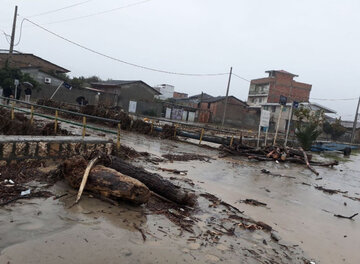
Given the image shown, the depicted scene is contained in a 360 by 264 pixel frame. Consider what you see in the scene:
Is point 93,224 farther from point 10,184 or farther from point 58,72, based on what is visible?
point 58,72

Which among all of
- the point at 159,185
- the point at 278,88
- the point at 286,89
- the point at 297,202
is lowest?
the point at 297,202

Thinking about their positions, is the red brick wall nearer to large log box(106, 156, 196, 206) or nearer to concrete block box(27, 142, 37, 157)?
large log box(106, 156, 196, 206)

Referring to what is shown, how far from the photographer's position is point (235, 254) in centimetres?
388

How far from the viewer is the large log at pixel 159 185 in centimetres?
525

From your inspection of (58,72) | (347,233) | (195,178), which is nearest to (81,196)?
(195,178)

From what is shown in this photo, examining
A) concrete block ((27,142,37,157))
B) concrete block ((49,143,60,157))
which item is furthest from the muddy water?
concrete block ((27,142,37,157))

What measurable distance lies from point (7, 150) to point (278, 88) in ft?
220

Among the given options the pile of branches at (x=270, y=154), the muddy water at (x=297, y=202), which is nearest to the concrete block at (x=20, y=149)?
the muddy water at (x=297, y=202)

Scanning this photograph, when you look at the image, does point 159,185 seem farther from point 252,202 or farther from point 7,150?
point 7,150

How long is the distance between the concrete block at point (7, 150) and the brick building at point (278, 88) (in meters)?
63.8

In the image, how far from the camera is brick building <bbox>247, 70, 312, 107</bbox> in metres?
67.0

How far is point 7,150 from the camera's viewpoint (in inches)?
225

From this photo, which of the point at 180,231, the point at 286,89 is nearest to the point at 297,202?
the point at 180,231

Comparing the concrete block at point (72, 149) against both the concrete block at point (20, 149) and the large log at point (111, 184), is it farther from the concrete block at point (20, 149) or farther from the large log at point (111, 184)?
the large log at point (111, 184)
